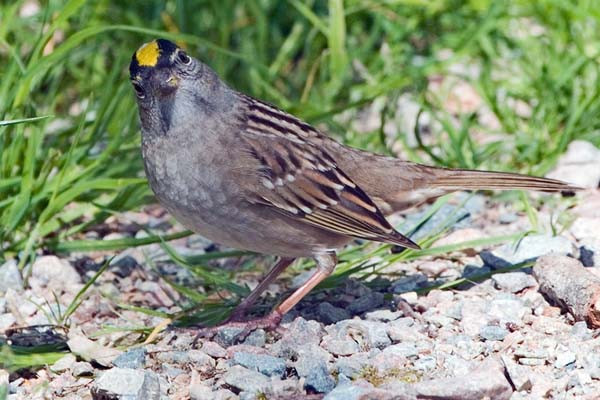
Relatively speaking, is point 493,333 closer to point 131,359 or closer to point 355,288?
point 355,288

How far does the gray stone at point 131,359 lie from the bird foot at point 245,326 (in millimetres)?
240

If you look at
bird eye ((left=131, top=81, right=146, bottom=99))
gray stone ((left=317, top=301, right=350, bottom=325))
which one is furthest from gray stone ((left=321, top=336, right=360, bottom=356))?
bird eye ((left=131, top=81, right=146, bottom=99))

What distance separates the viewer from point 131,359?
13.9ft

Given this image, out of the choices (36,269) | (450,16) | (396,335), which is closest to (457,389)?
(396,335)

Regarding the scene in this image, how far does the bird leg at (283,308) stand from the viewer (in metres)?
4.50

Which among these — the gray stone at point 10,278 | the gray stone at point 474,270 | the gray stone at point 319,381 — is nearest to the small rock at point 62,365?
the gray stone at point 10,278

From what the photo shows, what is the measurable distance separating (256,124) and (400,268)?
92 cm

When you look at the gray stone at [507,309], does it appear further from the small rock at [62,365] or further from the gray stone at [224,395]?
the small rock at [62,365]

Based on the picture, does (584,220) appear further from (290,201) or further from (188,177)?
(188,177)

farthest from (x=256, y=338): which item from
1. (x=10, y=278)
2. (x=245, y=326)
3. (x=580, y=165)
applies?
(x=580, y=165)

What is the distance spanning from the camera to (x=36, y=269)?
5.11 meters

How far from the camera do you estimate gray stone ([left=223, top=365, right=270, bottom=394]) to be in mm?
3857

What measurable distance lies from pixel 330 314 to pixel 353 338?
0.37 m

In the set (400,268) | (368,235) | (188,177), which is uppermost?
(188,177)
